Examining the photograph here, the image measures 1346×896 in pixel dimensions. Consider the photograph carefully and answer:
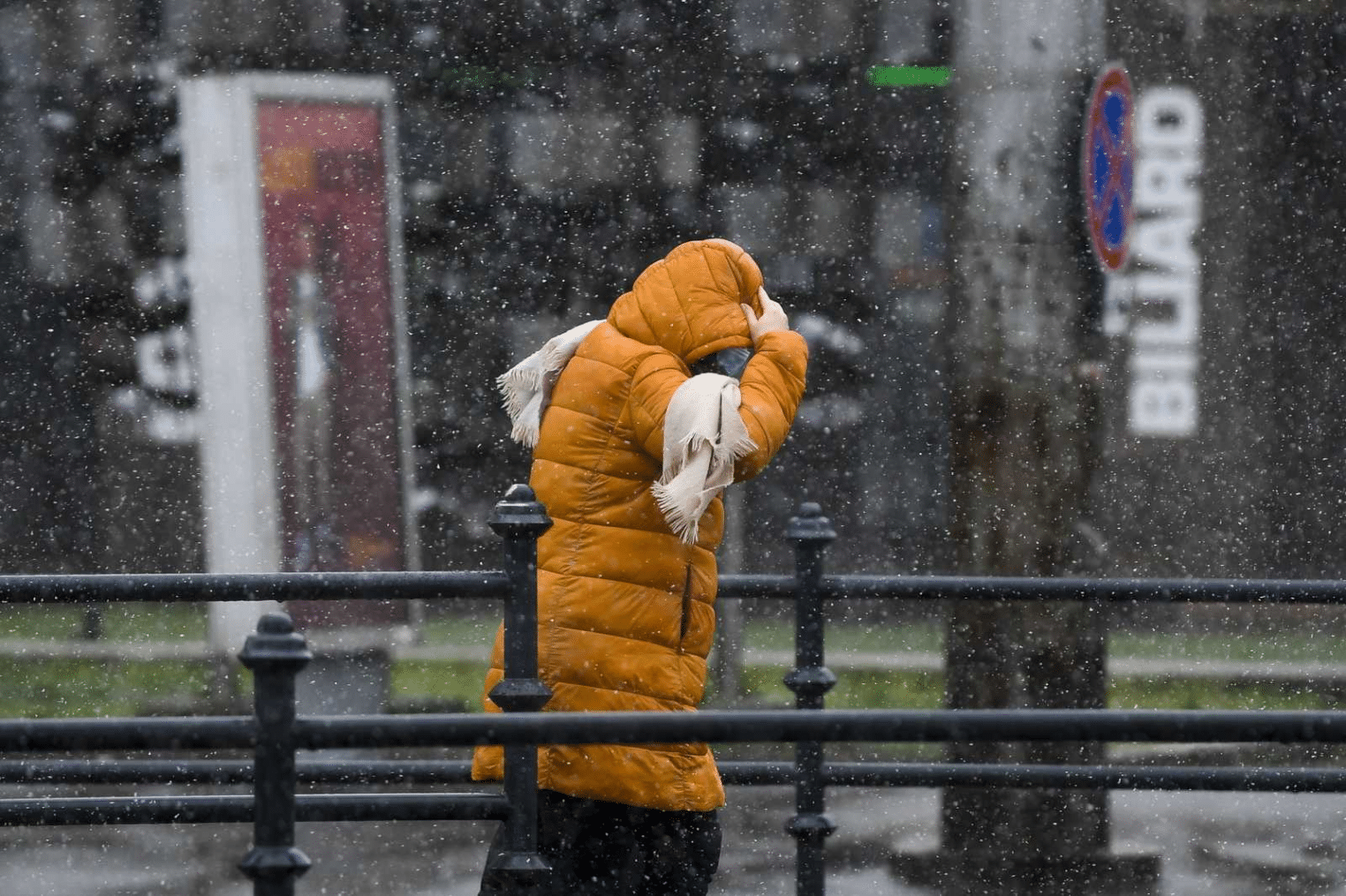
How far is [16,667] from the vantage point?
35.3 feet

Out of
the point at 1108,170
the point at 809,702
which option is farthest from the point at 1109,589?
the point at 1108,170

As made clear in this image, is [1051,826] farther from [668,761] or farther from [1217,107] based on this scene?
[1217,107]

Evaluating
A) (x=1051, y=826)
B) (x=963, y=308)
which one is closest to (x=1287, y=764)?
(x=1051, y=826)

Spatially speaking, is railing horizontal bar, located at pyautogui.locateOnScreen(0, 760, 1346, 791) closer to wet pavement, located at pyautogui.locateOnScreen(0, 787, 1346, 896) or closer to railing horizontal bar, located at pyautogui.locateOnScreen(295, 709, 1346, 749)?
railing horizontal bar, located at pyautogui.locateOnScreen(295, 709, 1346, 749)

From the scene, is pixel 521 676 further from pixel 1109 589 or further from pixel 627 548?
pixel 1109 589

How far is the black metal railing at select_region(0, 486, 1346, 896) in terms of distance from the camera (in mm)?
2596

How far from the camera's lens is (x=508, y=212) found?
11.1 m

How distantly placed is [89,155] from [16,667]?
2.68 metres

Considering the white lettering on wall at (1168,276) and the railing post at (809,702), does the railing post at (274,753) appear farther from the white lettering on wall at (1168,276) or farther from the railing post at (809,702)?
the white lettering on wall at (1168,276)

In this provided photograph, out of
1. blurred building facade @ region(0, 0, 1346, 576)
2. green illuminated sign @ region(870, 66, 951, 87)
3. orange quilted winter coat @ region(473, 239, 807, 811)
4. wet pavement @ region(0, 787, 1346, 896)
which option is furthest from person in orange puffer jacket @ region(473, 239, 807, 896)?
green illuminated sign @ region(870, 66, 951, 87)

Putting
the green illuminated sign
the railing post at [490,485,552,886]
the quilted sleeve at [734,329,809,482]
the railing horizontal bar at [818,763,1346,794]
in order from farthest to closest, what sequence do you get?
1. the green illuminated sign
2. the railing horizontal bar at [818,763,1346,794]
3. the quilted sleeve at [734,329,809,482]
4. the railing post at [490,485,552,886]

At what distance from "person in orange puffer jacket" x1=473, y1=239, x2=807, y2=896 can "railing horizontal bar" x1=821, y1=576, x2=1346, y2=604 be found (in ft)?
1.96

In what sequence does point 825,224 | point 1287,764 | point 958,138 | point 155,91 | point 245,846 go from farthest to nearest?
1. point 825,224
2. point 155,91
3. point 1287,764
4. point 245,846
5. point 958,138

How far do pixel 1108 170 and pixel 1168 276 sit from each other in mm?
7180
